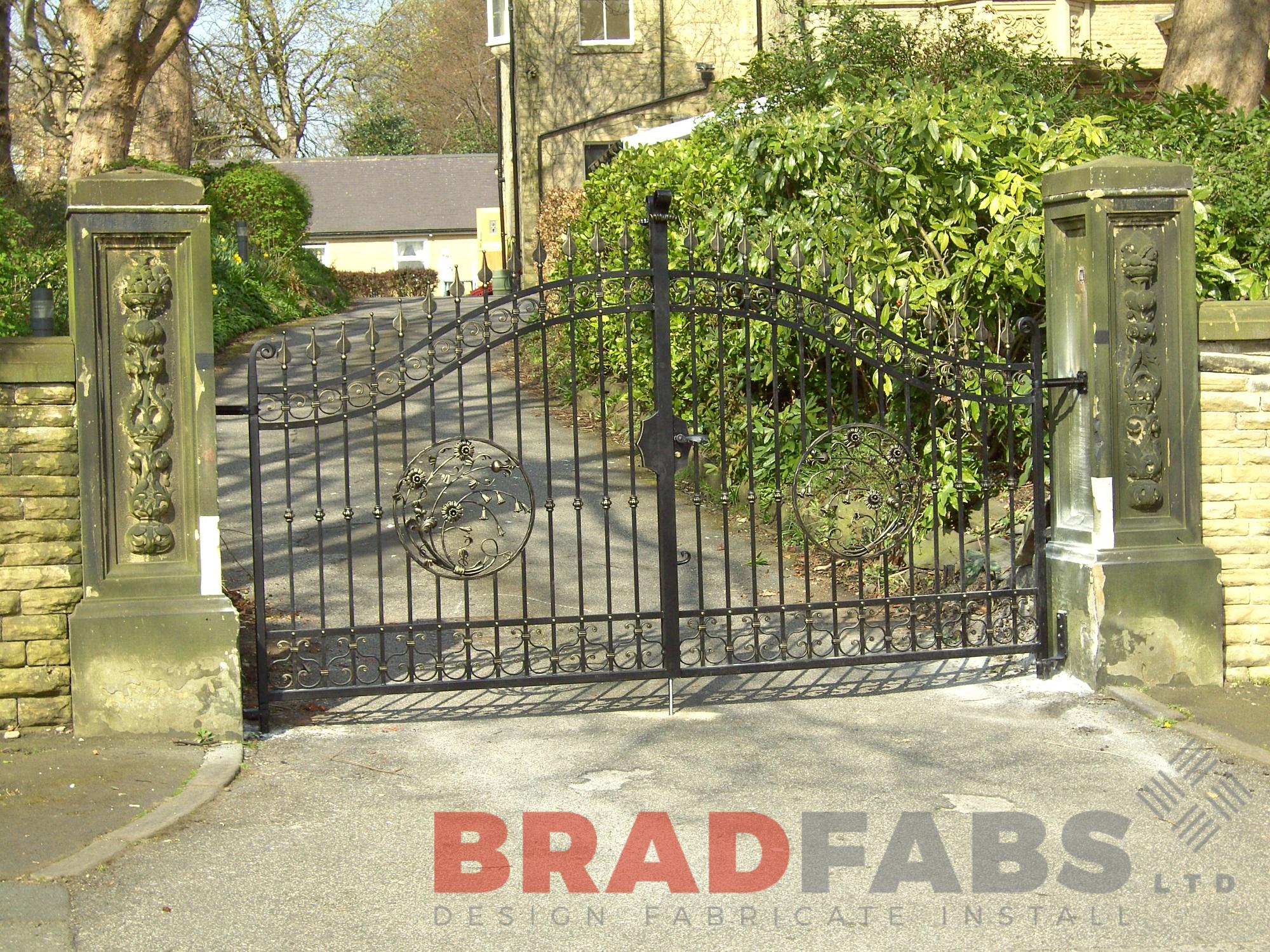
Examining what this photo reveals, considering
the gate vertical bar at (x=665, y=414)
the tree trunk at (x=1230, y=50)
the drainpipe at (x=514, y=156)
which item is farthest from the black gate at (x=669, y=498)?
the drainpipe at (x=514, y=156)

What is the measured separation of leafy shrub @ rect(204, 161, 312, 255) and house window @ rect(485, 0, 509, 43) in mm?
5389

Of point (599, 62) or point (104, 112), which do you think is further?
point (599, 62)

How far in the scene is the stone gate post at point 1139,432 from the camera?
6.94m

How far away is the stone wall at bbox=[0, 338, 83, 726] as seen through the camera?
6.16m

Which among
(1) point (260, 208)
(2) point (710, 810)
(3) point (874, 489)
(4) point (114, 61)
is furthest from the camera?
(1) point (260, 208)

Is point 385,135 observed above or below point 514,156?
above

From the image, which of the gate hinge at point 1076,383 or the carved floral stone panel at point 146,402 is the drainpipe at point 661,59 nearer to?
the gate hinge at point 1076,383

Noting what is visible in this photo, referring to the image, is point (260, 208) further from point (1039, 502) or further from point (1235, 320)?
point (1235, 320)

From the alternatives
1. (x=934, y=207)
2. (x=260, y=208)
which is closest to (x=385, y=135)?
(x=260, y=208)

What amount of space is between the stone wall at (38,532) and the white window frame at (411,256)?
4521cm

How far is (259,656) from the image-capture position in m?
6.36

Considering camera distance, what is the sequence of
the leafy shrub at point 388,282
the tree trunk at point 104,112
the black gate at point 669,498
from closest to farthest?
the black gate at point 669,498, the tree trunk at point 104,112, the leafy shrub at point 388,282

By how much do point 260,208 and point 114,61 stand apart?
6.37 m

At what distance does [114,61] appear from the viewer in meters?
16.8
